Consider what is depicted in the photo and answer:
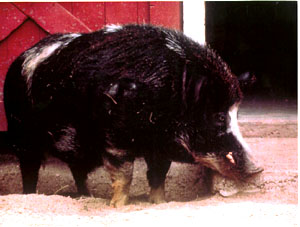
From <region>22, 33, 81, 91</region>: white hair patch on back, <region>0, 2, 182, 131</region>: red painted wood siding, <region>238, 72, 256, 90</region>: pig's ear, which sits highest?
<region>0, 2, 182, 131</region>: red painted wood siding

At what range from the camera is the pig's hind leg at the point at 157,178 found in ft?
16.5

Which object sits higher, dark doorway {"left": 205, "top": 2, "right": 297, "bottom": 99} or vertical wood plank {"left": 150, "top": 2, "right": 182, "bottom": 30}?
vertical wood plank {"left": 150, "top": 2, "right": 182, "bottom": 30}

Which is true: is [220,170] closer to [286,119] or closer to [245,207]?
[245,207]

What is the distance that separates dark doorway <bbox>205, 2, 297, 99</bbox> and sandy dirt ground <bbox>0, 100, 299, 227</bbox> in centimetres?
298

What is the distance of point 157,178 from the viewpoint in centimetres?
507

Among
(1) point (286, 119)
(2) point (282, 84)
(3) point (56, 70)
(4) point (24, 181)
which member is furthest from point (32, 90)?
(2) point (282, 84)

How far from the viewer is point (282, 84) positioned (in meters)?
8.90

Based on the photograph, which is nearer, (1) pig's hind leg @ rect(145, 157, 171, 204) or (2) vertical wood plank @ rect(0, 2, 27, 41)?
(1) pig's hind leg @ rect(145, 157, 171, 204)

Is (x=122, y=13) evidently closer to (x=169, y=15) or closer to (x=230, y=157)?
(x=169, y=15)

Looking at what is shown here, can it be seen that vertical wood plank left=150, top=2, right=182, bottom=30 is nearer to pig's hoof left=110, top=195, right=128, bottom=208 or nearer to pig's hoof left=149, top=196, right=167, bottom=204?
pig's hoof left=149, top=196, right=167, bottom=204

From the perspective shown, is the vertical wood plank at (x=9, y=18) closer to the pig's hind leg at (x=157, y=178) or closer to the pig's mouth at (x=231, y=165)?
the pig's hind leg at (x=157, y=178)

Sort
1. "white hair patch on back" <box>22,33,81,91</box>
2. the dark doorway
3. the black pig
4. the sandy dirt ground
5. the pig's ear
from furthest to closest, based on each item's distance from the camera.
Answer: the dark doorway → "white hair patch on back" <box>22,33,81,91</box> → the pig's ear → the black pig → the sandy dirt ground

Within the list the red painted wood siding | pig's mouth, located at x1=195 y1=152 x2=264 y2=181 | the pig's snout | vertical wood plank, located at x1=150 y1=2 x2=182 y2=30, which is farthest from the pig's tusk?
the red painted wood siding

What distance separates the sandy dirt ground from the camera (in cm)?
410
